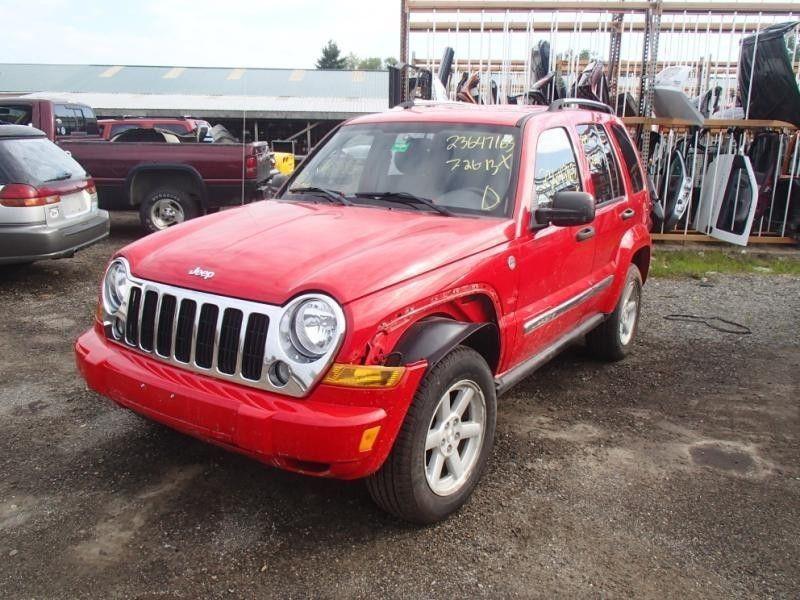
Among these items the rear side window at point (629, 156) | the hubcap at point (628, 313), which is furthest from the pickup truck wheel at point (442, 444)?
the rear side window at point (629, 156)

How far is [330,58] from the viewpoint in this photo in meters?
84.8

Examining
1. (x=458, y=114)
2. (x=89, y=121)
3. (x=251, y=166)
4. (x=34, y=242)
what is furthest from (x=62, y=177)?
(x=89, y=121)

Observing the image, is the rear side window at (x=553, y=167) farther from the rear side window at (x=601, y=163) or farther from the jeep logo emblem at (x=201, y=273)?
the jeep logo emblem at (x=201, y=273)

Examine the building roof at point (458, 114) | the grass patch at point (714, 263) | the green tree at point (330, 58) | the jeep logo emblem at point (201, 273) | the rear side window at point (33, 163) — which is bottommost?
the grass patch at point (714, 263)

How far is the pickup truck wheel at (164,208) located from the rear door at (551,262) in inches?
286

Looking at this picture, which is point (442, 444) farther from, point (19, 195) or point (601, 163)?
point (19, 195)

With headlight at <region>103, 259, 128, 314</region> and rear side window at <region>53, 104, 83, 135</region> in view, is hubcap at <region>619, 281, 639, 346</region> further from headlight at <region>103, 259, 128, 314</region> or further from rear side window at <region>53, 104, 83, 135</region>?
rear side window at <region>53, 104, 83, 135</region>

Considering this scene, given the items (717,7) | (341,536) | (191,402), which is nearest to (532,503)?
(341,536)

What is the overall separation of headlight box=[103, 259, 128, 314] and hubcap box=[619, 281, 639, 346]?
11.7 ft


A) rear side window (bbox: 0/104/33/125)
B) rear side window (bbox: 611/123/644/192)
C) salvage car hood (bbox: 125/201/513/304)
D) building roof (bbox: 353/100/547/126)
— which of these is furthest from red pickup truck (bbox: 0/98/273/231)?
salvage car hood (bbox: 125/201/513/304)

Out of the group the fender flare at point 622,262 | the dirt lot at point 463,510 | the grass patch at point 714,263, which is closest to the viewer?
the dirt lot at point 463,510

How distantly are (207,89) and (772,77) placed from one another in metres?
25.8

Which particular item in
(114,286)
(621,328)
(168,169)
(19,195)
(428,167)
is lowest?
(621,328)

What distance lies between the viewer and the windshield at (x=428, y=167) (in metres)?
3.75
